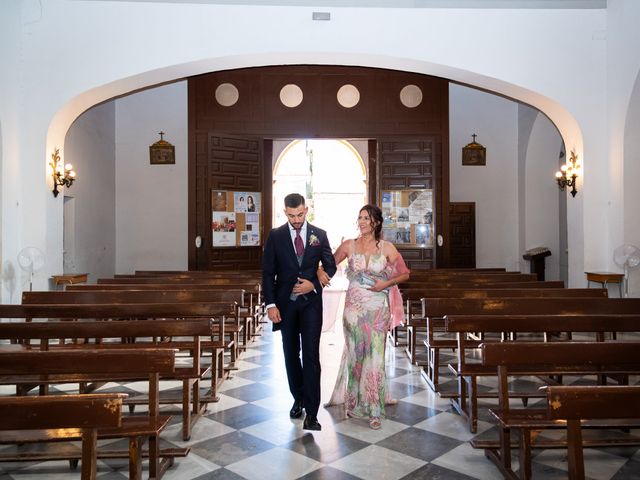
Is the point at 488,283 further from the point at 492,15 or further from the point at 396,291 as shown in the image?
the point at 492,15

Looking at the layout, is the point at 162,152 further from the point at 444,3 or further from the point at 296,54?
the point at 444,3

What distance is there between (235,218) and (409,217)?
3.46 metres

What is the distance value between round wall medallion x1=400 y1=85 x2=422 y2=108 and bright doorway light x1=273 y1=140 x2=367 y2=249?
733cm

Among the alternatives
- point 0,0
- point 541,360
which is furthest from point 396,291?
point 0,0

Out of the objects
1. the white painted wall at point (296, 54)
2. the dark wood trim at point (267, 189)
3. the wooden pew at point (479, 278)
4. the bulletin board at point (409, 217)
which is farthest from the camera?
the dark wood trim at point (267, 189)

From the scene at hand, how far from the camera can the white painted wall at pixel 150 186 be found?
13.3 m

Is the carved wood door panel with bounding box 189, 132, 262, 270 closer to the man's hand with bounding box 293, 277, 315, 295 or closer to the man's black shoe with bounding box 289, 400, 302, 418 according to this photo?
the man's black shoe with bounding box 289, 400, 302, 418

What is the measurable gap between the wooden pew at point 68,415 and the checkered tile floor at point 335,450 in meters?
1.29

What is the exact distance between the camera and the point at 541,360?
2758 millimetres

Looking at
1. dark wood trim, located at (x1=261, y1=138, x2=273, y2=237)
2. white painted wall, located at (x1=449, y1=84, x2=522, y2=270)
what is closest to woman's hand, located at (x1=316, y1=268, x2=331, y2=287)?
dark wood trim, located at (x1=261, y1=138, x2=273, y2=237)

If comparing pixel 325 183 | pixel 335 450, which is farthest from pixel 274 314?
pixel 325 183

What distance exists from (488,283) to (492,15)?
399 cm

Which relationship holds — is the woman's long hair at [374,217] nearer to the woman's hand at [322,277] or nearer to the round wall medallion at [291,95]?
the woman's hand at [322,277]

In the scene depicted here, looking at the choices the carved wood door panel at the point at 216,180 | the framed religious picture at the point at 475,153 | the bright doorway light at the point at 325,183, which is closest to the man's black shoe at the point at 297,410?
the carved wood door panel at the point at 216,180
